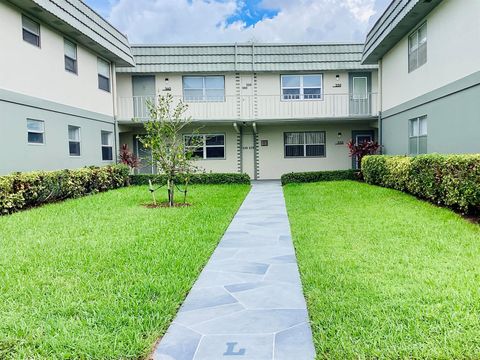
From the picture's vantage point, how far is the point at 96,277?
4.62 metres

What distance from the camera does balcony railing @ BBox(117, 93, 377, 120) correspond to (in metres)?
19.2

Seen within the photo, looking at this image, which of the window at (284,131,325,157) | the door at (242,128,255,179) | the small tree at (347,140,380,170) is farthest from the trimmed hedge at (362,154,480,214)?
the door at (242,128,255,179)

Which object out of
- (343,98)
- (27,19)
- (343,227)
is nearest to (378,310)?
(343,227)

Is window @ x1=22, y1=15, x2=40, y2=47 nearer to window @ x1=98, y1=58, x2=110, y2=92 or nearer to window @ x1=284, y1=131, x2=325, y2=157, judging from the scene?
window @ x1=98, y1=58, x2=110, y2=92

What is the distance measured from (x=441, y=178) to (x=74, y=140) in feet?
37.9

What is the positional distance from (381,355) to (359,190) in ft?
33.9

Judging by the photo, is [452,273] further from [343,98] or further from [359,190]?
[343,98]

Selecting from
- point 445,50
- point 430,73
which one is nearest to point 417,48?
point 430,73

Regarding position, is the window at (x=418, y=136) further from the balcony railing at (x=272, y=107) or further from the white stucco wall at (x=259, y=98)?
the white stucco wall at (x=259, y=98)

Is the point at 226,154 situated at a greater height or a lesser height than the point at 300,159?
greater

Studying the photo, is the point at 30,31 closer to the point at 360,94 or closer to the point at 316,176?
the point at 316,176

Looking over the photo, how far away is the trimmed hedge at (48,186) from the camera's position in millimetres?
9321

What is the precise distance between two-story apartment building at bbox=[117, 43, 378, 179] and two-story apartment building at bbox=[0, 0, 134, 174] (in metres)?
2.59

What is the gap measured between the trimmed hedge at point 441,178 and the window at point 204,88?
9.57 m
